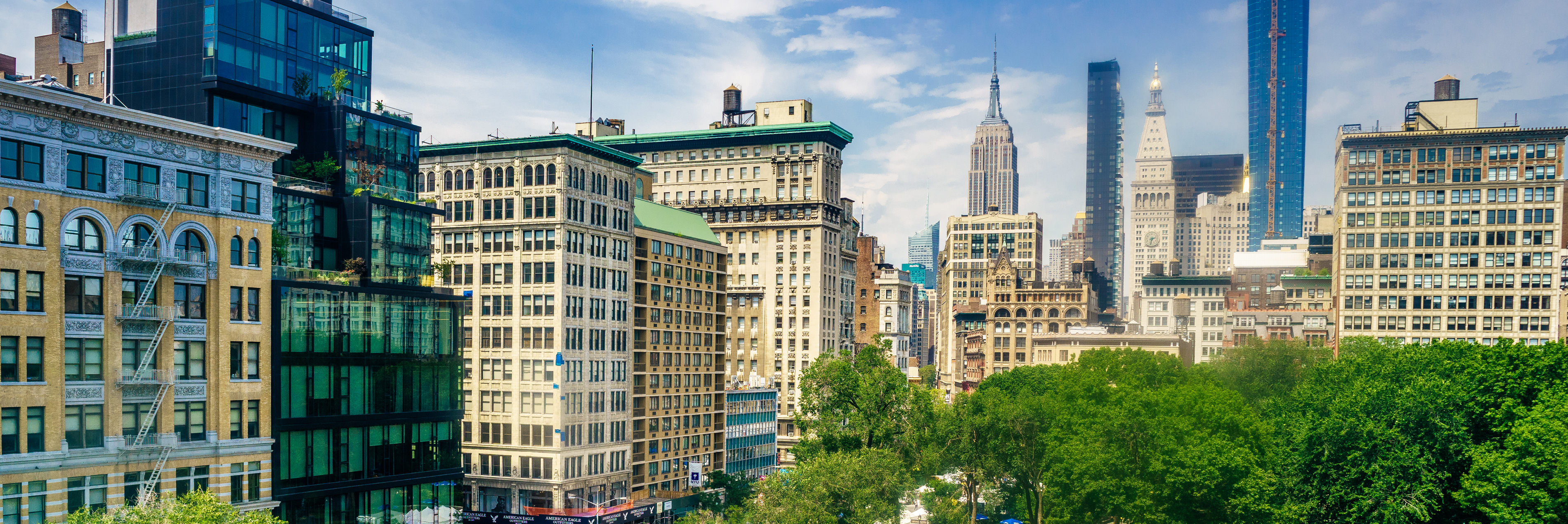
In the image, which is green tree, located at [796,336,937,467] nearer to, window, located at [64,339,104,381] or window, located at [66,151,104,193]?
window, located at [64,339,104,381]

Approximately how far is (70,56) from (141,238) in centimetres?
4698

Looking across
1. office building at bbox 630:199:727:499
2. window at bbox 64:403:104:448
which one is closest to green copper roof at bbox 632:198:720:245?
office building at bbox 630:199:727:499

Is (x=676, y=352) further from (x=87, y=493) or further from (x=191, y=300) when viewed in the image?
(x=87, y=493)

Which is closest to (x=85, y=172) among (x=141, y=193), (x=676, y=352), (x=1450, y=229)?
(x=141, y=193)

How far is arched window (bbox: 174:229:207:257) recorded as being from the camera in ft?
220

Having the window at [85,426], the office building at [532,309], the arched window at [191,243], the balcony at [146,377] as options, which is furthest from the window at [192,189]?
the office building at [532,309]

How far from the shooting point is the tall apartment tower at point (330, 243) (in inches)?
2950

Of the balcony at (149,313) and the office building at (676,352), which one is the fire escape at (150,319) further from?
the office building at (676,352)

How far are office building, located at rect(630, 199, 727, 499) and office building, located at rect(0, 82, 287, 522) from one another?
2501 inches

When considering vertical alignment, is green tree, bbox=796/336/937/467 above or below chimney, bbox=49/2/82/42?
below

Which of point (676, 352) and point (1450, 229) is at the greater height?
point (1450, 229)

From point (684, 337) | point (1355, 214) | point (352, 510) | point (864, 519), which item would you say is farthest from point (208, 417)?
point (1355, 214)

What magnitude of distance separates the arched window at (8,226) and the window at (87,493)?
10.0m

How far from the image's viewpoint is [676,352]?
140 metres
